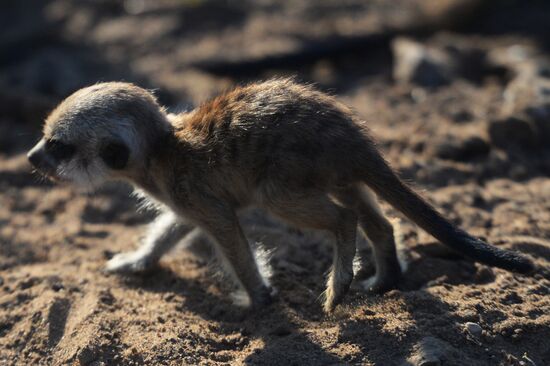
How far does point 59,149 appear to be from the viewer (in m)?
5.42

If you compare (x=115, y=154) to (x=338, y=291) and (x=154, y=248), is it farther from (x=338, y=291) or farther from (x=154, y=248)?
(x=338, y=291)

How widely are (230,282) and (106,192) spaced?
235 centimetres

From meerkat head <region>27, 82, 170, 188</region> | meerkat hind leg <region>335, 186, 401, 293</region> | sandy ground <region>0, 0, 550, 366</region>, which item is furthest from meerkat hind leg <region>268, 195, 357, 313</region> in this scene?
meerkat head <region>27, 82, 170, 188</region>

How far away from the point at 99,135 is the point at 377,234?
227 centimetres

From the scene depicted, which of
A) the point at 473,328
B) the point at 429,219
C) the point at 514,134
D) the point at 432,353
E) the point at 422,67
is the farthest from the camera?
the point at 422,67

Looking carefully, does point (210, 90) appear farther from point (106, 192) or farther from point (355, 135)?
point (355, 135)

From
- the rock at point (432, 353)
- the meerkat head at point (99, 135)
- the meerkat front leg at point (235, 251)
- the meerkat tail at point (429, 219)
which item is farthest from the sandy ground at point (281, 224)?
the meerkat head at point (99, 135)

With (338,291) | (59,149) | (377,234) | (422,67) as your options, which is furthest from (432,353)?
(422,67)

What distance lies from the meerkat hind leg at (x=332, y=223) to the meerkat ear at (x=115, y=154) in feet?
4.05

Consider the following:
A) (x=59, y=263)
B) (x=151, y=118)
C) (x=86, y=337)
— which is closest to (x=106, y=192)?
(x=59, y=263)

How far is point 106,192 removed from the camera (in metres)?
7.39

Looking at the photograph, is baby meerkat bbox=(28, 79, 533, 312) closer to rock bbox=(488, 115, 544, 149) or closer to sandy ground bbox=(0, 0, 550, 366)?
sandy ground bbox=(0, 0, 550, 366)

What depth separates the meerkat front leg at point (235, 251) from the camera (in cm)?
518

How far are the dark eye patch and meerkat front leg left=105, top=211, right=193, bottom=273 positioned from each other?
3.20 ft
